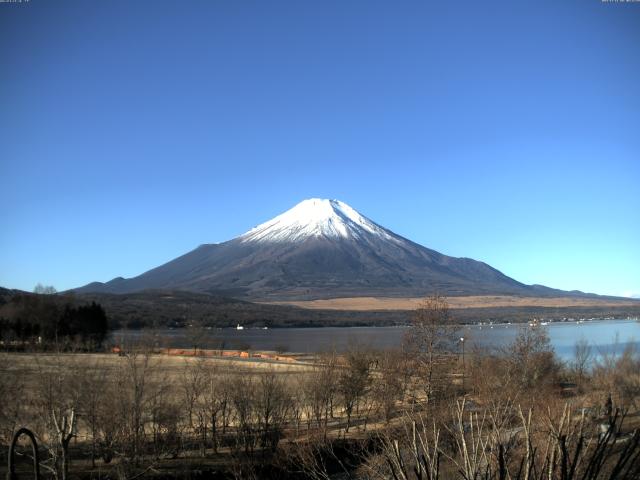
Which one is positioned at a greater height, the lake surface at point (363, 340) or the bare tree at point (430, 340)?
the bare tree at point (430, 340)

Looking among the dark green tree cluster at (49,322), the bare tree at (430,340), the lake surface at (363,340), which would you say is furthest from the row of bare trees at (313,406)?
the dark green tree cluster at (49,322)

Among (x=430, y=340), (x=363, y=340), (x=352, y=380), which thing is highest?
(x=430, y=340)

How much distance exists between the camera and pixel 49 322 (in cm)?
7969

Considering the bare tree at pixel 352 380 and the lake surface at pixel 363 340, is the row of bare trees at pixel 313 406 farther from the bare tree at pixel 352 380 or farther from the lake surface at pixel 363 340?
the lake surface at pixel 363 340

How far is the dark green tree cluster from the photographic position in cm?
7550

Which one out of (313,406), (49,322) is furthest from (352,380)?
(49,322)

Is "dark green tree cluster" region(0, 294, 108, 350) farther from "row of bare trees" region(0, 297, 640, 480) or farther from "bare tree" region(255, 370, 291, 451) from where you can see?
"bare tree" region(255, 370, 291, 451)

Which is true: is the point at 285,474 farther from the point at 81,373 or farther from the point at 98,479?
the point at 81,373

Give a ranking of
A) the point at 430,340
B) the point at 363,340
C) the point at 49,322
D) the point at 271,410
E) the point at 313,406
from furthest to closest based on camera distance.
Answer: the point at 363,340
the point at 49,322
the point at 430,340
the point at 313,406
the point at 271,410

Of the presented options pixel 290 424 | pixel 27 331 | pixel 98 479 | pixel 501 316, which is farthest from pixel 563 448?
pixel 501 316

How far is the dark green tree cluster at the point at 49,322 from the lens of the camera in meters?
75.5

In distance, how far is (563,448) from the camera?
425cm

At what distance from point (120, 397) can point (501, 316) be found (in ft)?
617

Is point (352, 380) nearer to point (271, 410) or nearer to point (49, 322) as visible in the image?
point (271, 410)
